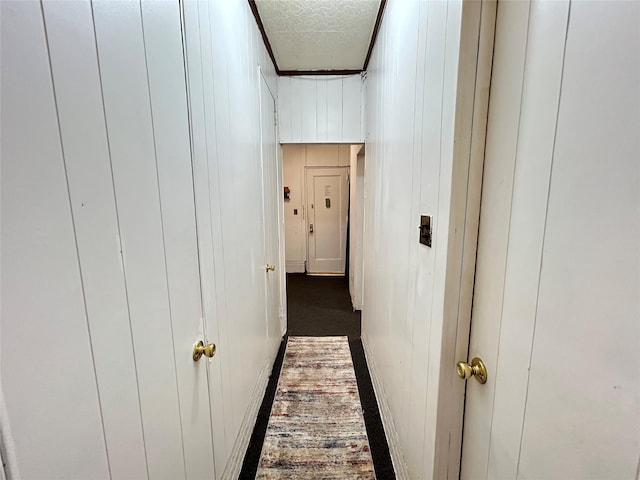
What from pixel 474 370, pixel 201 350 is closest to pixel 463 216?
pixel 474 370

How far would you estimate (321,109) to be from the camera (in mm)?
2646

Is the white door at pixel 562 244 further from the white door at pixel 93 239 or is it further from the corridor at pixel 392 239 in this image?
the white door at pixel 93 239

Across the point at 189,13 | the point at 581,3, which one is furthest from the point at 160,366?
the point at 581,3

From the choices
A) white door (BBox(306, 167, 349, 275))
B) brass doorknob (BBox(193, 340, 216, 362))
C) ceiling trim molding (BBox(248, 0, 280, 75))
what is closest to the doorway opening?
white door (BBox(306, 167, 349, 275))

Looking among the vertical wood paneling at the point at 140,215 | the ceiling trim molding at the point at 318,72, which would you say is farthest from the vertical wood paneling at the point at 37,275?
the ceiling trim molding at the point at 318,72

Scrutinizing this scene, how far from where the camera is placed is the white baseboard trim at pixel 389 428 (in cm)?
135

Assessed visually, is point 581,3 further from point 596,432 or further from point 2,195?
point 2,195

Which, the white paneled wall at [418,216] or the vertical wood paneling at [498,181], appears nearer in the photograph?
the vertical wood paneling at [498,181]

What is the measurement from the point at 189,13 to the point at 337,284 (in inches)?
160

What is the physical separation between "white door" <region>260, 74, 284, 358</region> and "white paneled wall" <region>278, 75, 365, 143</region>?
0.24 meters

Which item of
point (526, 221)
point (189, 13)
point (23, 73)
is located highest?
point (189, 13)

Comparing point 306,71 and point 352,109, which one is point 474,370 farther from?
point 306,71

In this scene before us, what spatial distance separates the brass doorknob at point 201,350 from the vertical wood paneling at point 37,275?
450 mm

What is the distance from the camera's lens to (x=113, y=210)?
0.58m
